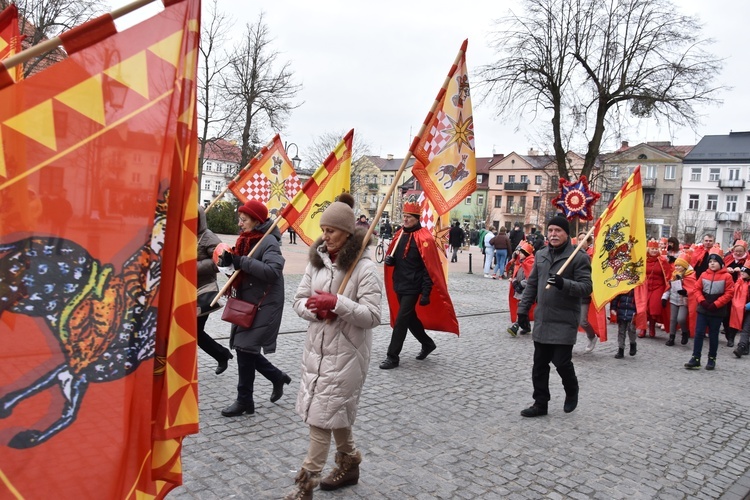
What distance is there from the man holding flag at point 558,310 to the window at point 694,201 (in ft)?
226

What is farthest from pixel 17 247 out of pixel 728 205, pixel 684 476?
pixel 728 205

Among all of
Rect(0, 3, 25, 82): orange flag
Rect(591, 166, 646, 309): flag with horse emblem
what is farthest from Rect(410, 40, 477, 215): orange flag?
Rect(0, 3, 25, 82): orange flag

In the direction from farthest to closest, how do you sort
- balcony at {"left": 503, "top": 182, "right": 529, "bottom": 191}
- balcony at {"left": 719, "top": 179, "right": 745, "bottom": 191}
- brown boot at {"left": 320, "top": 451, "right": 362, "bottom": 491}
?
balcony at {"left": 503, "top": 182, "right": 529, "bottom": 191} < balcony at {"left": 719, "top": 179, "right": 745, "bottom": 191} < brown boot at {"left": 320, "top": 451, "right": 362, "bottom": 491}

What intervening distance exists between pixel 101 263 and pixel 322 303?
1351 millimetres

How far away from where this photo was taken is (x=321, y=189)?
22.5ft

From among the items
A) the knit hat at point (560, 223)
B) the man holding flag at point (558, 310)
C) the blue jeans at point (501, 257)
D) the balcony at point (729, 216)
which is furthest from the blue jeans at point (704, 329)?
the balcony at point (729, 216)

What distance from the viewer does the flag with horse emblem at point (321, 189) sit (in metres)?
6.70

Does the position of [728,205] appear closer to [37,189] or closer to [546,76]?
[546,76]

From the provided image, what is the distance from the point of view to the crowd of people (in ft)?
Result: 11.2

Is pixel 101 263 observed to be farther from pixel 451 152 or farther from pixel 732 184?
pixel 732 184

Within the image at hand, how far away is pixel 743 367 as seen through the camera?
847 cm

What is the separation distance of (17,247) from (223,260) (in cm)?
282

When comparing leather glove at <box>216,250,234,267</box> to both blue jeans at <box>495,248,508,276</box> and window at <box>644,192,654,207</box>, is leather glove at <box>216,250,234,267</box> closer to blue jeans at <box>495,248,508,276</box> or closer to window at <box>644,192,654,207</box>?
blue jeans at <box>495,248,508,276</box>

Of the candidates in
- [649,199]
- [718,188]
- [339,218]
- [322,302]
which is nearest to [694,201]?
[718,188]
